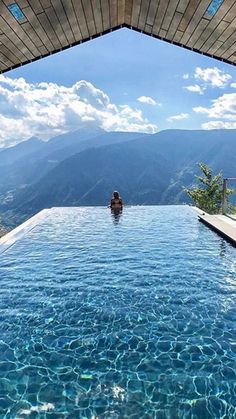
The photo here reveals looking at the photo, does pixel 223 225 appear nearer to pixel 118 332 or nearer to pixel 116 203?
pixel 116 203

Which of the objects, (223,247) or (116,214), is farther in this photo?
(116,214)

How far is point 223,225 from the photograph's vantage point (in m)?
11.9

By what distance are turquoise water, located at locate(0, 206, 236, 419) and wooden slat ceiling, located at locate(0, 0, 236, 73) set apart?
6213mm

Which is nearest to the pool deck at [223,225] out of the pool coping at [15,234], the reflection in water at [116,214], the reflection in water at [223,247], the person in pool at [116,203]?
the reflection in water at [223,247]

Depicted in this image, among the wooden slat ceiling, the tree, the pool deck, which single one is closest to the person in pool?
the pool deck

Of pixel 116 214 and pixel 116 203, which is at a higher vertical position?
pixel 116 203

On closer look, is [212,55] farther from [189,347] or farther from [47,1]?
[189,347]

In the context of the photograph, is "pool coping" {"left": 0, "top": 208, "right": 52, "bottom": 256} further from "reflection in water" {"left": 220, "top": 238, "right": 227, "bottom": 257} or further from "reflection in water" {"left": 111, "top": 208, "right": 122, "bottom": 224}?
"reflection in water" {"left": 220, "top": 238, "right": 227, "bottom": 257}

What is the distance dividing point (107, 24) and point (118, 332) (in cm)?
1043

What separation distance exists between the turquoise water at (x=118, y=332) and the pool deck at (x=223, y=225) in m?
0.68

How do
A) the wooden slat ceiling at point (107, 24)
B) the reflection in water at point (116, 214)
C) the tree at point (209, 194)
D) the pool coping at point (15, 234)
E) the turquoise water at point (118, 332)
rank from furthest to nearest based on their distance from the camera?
1. the tree at point (209, 194)
2. the reflection in water at point (116, 214)
3. the pool coping at point (15, 234)
4. the wooden slat ceiling at point (107, 24)
5. the turquoise water at point (118, 332)

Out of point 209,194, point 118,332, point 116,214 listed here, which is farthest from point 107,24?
point 209,194

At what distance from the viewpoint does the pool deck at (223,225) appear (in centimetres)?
1027

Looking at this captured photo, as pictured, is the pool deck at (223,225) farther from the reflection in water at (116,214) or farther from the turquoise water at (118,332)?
the reflection in water at (116,214)
